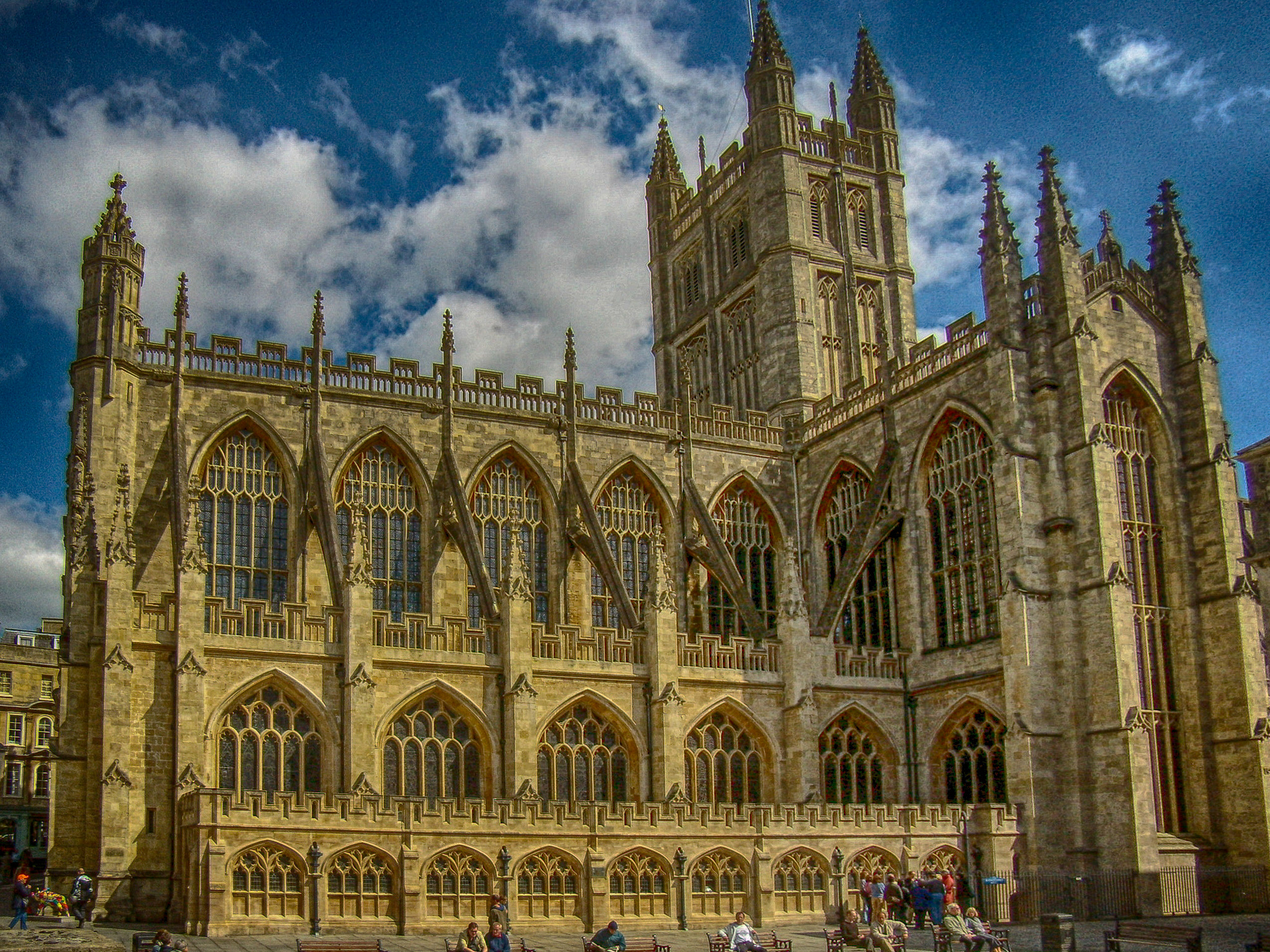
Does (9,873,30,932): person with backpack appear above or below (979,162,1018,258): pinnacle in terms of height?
below

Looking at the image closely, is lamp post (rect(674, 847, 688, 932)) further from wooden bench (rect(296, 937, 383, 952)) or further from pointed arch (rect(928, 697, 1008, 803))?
pointed arch (rect(928, 697, 1008, 803))

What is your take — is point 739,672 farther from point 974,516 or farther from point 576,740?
point 974,516

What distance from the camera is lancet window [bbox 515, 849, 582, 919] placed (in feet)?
88.2

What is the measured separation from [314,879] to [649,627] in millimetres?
11512

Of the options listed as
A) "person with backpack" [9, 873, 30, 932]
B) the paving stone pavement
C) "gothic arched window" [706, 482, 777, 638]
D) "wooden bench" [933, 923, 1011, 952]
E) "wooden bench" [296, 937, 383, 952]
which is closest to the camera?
"wooden bench" [296, 937, 383, 952]

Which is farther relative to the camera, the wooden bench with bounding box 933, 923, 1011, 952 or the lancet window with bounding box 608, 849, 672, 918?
the lancet window with bounding box 608, 849, 672, 918

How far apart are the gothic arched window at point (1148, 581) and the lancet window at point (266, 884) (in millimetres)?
19495

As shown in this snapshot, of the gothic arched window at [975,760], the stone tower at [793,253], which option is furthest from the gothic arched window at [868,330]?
the gothic arched window at [975,760]

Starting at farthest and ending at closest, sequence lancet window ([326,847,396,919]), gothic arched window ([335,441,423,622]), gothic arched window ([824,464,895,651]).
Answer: gothic arched window ([824,464,895,651]) → gothic arched window ([335,441,423,622]) → lancet window ([326,847,396,919])

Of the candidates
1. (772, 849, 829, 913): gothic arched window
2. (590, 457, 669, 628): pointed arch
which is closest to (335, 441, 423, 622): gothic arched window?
(590, 457, 669, 628): pointed arch

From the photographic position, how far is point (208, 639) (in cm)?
3000

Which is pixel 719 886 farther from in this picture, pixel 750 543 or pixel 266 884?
pixel 750 543

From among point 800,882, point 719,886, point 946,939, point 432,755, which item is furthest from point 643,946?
point 432,755

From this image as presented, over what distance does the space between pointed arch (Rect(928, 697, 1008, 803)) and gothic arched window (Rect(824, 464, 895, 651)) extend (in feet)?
10.6
